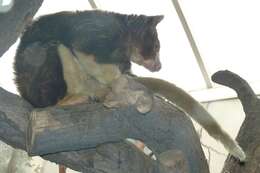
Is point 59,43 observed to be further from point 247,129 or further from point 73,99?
point 247,129

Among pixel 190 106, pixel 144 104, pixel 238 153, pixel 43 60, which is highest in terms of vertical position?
pixel 43 60

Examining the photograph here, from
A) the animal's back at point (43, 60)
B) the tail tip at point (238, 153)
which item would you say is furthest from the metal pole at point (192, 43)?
the tail tip at point (238, 153)

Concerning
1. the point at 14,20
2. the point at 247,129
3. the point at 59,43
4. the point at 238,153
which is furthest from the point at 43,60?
the point at 247,129

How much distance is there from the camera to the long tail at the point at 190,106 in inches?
119

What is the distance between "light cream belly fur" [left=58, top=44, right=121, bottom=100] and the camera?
3.17m

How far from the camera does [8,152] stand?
6570mm

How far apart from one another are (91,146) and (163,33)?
3.17 metres

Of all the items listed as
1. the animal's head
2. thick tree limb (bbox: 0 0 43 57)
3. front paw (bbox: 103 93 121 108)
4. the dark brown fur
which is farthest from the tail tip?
thick tree limb (bbox: 0 0 43 57)

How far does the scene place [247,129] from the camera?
3373mm

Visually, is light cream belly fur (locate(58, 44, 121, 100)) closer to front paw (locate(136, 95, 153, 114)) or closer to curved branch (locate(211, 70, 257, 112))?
front paw (locate(136, 95, 153, 114))

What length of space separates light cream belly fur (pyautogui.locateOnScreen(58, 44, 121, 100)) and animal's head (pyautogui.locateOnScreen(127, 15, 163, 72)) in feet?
1.97

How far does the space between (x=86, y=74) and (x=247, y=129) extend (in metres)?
1.10

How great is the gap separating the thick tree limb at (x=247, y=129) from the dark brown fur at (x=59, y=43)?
29.0 inches

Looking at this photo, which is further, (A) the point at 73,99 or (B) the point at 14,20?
(A) the point at 73,99
